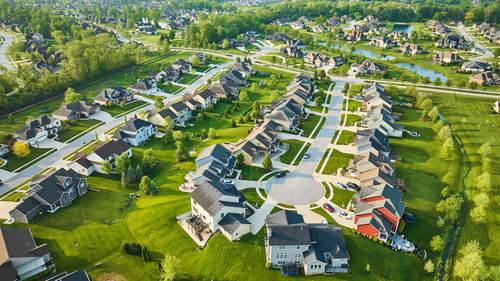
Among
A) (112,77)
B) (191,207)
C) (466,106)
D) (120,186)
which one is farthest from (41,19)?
(466,106)

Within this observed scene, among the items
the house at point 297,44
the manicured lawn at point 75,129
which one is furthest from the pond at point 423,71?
the manicured lawn at point 75,129

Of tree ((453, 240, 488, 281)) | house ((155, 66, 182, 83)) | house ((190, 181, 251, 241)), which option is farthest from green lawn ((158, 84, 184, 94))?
tree ((453, 240, 488, 281))

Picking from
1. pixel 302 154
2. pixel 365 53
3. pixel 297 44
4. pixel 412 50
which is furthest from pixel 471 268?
pixel 297 44

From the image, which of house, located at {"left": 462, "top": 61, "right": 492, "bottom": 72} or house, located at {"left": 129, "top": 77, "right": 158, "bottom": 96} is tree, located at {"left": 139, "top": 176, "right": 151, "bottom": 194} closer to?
house, located at {"left": 129, "top": 77, "right": 158, "bottom": 96}

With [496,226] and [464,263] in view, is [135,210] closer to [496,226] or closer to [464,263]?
[464,263]

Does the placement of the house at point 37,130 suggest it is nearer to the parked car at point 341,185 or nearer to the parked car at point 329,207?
the parked car at point 329,207

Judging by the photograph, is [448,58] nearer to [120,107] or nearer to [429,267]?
[429,267]
